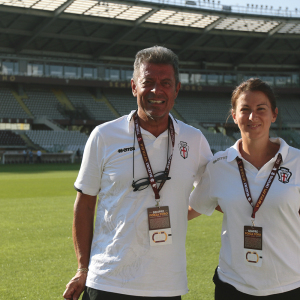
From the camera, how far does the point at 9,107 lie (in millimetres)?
40281

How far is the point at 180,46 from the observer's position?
1839 inches

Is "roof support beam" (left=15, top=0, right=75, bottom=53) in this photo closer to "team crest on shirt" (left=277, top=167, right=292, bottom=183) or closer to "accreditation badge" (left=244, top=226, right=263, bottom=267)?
"team crest on shirt" (left=277, top=167, right=292, bottom=183)

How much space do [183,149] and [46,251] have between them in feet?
14.0

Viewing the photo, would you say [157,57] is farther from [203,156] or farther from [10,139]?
[10,139]

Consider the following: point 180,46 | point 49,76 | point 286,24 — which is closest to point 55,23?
point 49,76

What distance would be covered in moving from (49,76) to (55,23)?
554cm

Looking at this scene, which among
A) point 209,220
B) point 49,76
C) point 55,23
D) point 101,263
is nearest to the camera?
point 101,263

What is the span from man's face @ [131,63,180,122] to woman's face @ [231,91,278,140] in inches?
19.1

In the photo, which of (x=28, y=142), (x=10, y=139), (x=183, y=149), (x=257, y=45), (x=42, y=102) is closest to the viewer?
(x=183, y=149)

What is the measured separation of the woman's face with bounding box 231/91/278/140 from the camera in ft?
8.68

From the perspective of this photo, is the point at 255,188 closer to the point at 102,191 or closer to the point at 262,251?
the point at 262,251

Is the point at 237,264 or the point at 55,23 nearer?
the point at 237,264

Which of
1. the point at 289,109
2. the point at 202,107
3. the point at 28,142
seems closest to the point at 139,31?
the point at 202,107

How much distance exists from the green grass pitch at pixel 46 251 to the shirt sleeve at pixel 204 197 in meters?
1.81
